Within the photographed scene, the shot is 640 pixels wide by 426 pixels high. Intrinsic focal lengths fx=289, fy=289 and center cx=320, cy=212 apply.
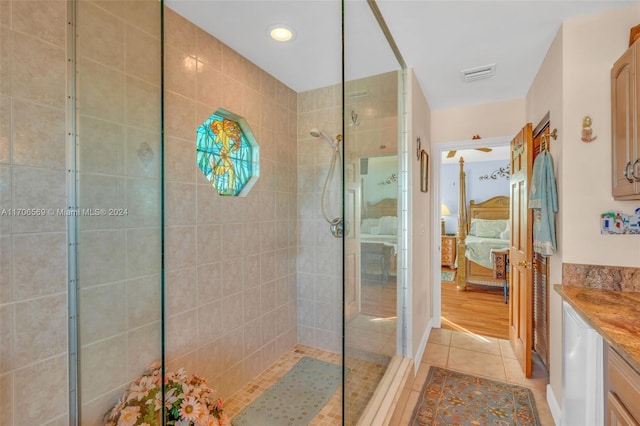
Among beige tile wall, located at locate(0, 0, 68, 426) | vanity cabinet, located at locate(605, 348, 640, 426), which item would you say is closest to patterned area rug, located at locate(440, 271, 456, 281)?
vanity cabinet, located at locate(605, 348, 640, 426)

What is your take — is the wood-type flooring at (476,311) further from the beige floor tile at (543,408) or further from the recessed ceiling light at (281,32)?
the recessed ceiling light at (281,32)

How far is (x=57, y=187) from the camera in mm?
1059

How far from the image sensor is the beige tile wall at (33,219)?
95 centimetres

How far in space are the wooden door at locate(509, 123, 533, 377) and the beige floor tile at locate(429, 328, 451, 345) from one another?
56cm

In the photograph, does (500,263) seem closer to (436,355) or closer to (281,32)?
(436,355)

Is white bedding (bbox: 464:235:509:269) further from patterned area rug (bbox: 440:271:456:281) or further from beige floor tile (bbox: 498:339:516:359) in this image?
beige floor tile (bbox: 498:339:516:359)

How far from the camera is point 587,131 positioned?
5.32 feet

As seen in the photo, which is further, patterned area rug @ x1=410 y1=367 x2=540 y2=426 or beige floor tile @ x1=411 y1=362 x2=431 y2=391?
beige floor tile @ x1=411 y1=362 x2=431 y2=391

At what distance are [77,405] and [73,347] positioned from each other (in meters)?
0.25

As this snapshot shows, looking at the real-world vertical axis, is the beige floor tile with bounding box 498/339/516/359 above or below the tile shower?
below

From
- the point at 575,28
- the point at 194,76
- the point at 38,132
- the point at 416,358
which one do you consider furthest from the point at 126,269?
the point at 575,28

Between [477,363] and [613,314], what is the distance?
4.99ft

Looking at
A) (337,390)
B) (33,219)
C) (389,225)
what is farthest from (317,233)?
(33,219)

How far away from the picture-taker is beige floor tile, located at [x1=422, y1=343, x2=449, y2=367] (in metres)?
2.51
